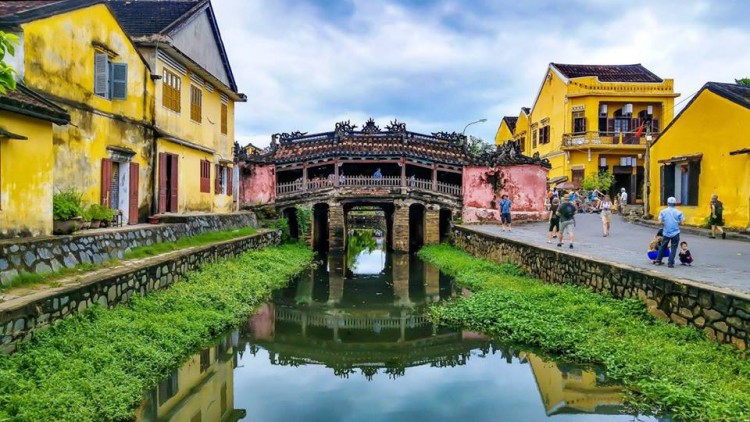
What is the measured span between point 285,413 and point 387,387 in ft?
5.16

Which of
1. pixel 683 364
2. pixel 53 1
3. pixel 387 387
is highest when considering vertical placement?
pixel 53 1

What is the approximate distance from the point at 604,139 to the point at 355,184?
15.8 meters

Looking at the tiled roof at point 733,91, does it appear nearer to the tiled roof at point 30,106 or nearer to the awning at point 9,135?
the tiled roof at point 30,106

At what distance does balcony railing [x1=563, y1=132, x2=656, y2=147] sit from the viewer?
31.7m

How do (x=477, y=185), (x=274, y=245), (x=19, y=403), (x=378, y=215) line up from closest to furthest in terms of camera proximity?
(x=19, y=403) → (x=274, y=245) → (x=477, y=185) → (x=378, y=215)

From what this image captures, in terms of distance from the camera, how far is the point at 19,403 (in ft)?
16.3

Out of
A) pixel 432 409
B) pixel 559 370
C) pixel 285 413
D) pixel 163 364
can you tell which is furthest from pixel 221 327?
pixel 559 370

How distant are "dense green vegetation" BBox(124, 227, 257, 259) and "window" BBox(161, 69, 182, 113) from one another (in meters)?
3.88

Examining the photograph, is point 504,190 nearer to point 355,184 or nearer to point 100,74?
point 355,184

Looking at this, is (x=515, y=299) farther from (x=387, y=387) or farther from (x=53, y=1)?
(x=53, y=1)

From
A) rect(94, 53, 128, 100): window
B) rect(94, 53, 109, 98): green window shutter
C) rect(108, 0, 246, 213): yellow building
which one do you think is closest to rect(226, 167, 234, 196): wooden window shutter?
rect(108, 0, 246, 213): yellow building

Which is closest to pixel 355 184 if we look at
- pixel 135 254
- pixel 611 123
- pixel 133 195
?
pixel 133 195

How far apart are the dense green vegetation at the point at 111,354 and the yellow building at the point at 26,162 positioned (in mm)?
2057

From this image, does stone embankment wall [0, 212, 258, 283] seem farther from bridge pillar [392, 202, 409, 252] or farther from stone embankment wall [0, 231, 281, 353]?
bridge pillar [392, 202, 409, 252]
